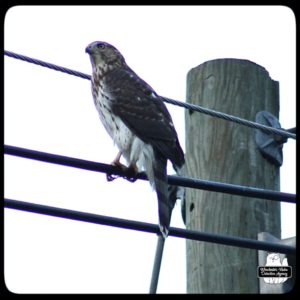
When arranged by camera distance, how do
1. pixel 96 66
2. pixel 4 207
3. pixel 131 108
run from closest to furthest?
1. pixel 4 207
2. pixel 131 108
3. pixel 96 66

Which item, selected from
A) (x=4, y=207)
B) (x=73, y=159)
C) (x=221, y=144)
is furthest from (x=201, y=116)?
(x=4, y=207)

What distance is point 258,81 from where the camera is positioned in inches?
201

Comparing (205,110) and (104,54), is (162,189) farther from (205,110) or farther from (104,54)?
(104,54)

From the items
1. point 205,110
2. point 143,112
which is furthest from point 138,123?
point 205,110

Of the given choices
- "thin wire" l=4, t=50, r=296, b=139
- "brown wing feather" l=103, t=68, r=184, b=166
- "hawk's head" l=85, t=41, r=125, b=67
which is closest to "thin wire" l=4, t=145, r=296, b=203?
"thin wire" l=4, t=50, r=296, b=139

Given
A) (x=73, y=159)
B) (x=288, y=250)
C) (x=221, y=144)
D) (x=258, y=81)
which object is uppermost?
(x=258, y=81)

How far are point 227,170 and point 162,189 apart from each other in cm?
56

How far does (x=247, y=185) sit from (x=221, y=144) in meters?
0.29

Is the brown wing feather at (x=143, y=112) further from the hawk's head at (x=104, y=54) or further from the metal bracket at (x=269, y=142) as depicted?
the metal bracket at (x=269, y=142)

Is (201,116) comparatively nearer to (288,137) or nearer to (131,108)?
(288,137)

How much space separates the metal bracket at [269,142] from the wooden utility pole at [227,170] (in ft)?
0.09

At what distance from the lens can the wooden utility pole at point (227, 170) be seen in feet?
15.3

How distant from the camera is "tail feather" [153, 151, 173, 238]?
504cm

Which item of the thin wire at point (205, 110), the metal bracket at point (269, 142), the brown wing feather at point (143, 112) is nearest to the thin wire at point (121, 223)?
the metal bracket at point (269, 142)
